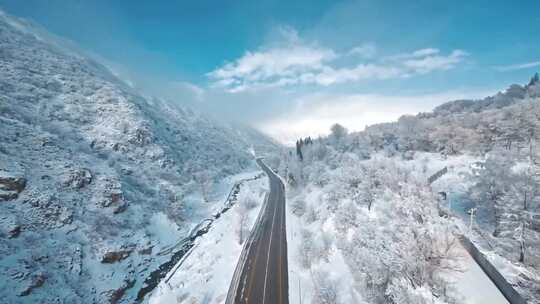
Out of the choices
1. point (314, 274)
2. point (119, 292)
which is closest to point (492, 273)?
point (314, 274)

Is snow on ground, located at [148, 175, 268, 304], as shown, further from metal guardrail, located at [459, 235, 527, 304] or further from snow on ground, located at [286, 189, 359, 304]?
metal guardrail, located at [459, 235, 527, 304]

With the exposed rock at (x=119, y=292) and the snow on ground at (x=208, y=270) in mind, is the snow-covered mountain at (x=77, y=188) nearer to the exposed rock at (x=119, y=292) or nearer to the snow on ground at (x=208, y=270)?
the exposed rock at (x=119, y=292)

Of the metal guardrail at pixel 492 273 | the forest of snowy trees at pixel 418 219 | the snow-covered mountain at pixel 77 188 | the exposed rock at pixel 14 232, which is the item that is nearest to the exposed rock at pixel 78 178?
the snow-covered mountain at pixel 77 188

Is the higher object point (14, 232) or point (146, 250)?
point (14, 232)

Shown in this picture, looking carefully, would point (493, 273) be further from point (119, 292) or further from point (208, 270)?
point (119, 292)

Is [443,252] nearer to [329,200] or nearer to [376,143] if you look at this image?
[329,200]

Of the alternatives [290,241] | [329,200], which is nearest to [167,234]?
[290,241]

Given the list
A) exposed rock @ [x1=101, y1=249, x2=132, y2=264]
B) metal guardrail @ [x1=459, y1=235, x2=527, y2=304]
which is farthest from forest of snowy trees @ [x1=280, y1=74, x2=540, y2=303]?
exposed rock @ [x1=101, y1=249, x2=132, y2=264]
